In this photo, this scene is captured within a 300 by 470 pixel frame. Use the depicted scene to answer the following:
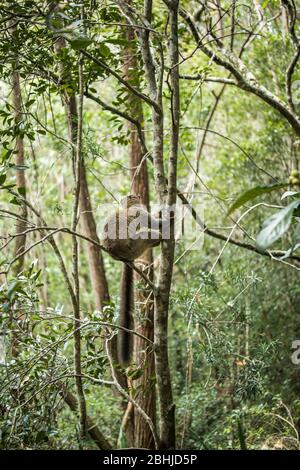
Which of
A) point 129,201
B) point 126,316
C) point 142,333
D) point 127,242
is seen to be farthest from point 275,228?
point 142,333

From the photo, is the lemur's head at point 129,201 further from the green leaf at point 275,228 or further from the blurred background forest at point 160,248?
the green leaf at point 275,228

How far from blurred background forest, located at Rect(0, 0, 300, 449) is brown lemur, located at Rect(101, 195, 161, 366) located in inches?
2.8

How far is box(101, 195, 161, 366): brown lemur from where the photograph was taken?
116 inches

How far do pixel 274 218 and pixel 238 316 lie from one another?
2.34 meters

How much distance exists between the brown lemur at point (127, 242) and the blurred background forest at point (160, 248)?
7 cm

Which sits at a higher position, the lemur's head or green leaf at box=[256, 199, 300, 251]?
the lemur's head

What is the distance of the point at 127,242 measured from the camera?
3094 millimetres

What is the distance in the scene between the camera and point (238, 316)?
3.60 metres

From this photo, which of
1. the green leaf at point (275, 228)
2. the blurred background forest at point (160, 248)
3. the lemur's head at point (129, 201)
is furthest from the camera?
the lemur's head at point (129, 201)

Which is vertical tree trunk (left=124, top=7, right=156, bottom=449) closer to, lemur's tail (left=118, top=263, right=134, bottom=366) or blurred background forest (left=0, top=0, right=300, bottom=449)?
blurred background forest (left=0, top=0, right=300, bottom=449)

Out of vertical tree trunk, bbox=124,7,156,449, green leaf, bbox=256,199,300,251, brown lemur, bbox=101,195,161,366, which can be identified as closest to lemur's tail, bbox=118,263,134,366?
brown lemur, bbox=101,195,161,366

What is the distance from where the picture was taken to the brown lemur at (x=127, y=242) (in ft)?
9.70

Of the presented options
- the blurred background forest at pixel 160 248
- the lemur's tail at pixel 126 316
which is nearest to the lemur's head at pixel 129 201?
the blurred background forest at pixel 160 248
